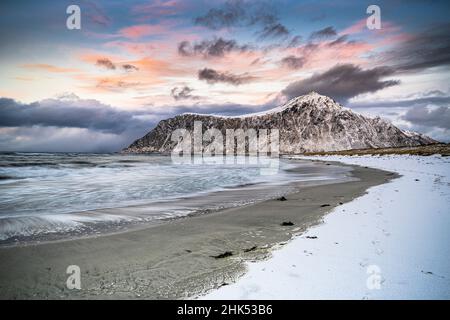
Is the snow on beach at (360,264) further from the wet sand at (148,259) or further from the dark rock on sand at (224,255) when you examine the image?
the dark rock on sand at (224,255)

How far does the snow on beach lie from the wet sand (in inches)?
19.6

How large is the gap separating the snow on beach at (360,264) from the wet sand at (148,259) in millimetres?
498

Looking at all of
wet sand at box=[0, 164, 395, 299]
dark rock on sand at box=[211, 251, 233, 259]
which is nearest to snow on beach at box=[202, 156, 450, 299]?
wet sand at box=[0, 164, 395, 299]

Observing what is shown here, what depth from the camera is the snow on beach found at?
384cm

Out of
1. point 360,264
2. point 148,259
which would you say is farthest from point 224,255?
point 360,264

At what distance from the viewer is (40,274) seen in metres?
4.87

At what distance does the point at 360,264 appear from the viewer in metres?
4.66

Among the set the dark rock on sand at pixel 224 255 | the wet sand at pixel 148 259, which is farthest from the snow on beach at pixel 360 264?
the dark rock on sand at pixel 224 255

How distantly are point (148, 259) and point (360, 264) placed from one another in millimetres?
3836

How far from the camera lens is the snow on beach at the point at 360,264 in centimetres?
384

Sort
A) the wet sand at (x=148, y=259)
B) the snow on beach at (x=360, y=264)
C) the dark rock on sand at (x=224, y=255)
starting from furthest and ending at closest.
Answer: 1. the dark rock on sand at (x=224, y=255)
2. the wet sand at (x=148, y=259)
3. the snow on beach at (x=360, y=264)

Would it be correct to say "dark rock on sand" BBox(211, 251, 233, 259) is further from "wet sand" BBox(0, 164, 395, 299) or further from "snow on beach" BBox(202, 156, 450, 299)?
"snow on beach" BBox(202, 156, 450, 299)

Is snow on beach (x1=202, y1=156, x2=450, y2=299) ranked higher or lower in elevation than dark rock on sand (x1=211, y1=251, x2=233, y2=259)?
higher
